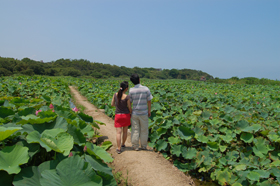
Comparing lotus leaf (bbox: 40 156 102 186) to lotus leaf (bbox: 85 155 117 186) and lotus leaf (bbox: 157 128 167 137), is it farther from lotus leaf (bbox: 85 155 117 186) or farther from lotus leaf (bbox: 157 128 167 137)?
lotus leaf (bbox: 157 128 167 137)

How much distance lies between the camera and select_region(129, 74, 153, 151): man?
134 inches

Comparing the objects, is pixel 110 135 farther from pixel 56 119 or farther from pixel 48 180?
pixel 48 180

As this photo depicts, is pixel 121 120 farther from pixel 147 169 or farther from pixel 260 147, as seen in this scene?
pixel 260 147

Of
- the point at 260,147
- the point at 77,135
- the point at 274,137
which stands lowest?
the point at 260,147

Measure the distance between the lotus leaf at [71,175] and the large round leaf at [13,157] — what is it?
0.73 feet

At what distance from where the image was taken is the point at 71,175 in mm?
1407

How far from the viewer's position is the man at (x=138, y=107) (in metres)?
3.41

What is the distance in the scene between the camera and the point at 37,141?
1.62 metres

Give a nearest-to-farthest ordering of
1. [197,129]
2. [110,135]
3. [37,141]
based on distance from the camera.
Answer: [37,141], [197,129], [110,135]

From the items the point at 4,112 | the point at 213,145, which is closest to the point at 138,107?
the point at 213,145

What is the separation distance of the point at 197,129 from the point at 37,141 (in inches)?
128

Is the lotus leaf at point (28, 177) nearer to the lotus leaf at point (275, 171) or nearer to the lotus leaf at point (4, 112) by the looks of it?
the lotus leaf at point (4, 112)

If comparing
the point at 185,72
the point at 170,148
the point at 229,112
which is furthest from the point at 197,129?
the point at 185,72

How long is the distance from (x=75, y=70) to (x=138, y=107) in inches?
2147
